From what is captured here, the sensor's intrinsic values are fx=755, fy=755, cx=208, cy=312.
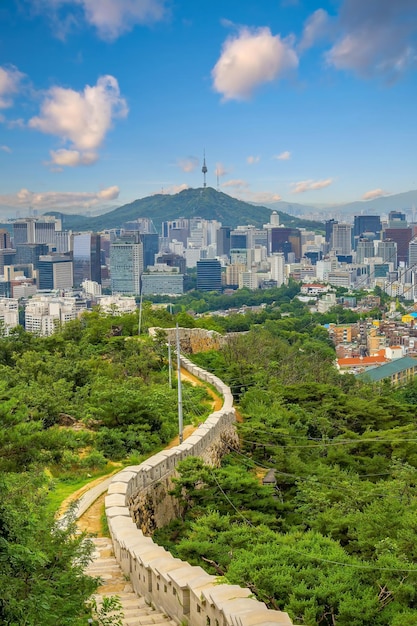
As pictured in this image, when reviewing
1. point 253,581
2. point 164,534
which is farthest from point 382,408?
point 253,581

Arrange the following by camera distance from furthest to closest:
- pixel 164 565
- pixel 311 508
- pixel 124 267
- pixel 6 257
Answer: pixel 6 257 → pixel 124 267 → pixel 311 508 → pixel 164 565

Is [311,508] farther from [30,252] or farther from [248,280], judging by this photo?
[30,252]

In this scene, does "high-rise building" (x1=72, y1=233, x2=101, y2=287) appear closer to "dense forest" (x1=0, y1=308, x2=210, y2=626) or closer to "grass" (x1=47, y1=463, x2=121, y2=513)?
"dense forest" (x1=0, y1=308, x2=210, y2=626)

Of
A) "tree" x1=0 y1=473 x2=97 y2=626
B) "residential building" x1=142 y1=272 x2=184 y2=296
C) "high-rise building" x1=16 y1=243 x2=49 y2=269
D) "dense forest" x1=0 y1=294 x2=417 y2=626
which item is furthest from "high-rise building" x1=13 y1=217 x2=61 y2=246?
"tree" x1=0 y1=473 x2=97 y2=626

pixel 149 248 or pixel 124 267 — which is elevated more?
pixel 149 248

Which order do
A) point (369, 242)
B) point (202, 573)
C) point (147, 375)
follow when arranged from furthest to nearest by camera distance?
point (369, 242), point (147, 375), point (202, 573)

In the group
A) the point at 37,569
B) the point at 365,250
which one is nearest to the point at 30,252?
the point at 365,250

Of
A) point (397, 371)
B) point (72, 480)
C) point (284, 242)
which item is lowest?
point (397, 371)

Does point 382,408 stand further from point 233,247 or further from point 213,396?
point 233,247
